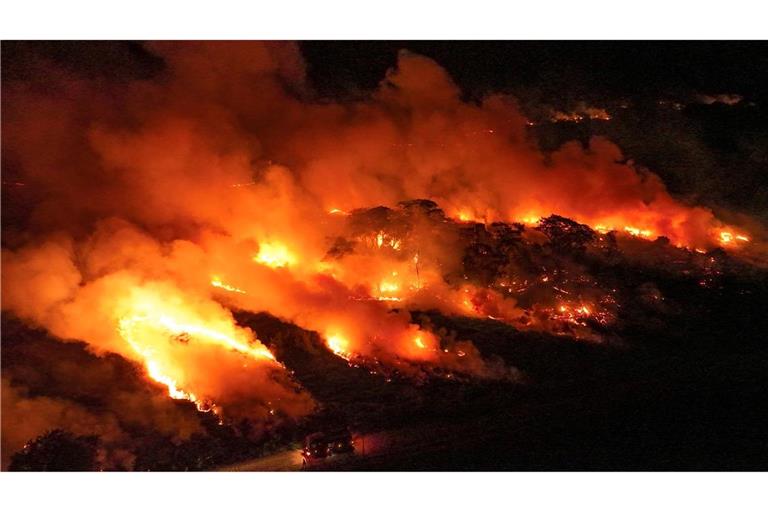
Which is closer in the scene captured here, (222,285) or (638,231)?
(222,285)

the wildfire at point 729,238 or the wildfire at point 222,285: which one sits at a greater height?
the wildfire at point 729,238

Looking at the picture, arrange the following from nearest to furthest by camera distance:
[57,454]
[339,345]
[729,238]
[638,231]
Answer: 1. [57,454]
2. [339,345]
3. [729,238]
4. [638,231]

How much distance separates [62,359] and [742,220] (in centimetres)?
1985

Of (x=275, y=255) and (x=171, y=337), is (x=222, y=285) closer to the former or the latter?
(x=275, y=255)

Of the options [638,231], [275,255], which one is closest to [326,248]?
[275,255]

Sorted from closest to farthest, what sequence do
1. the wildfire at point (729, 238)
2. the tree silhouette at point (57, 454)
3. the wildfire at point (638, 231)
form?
the tree silhouette at point (57, 454), the wildfire at point (729, 238), the wildfire at point (638, 231)

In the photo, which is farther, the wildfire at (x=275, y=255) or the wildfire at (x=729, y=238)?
the wildfire at (x=729, y=238)

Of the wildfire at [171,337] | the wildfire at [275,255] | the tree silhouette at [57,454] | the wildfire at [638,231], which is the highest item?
the wildfire at [638,231]

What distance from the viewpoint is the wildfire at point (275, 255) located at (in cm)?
1412

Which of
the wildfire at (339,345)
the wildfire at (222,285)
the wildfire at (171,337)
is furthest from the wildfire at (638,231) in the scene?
the wildfire at (171,337)

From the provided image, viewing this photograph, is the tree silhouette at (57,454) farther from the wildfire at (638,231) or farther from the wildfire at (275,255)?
the wildfire at (638,231)

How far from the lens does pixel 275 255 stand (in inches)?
564

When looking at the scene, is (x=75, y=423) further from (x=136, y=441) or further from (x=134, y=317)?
(x=134, y=317)

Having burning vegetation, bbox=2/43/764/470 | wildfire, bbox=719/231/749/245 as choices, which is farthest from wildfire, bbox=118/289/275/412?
wildfire, bbox=719/231/749/245
